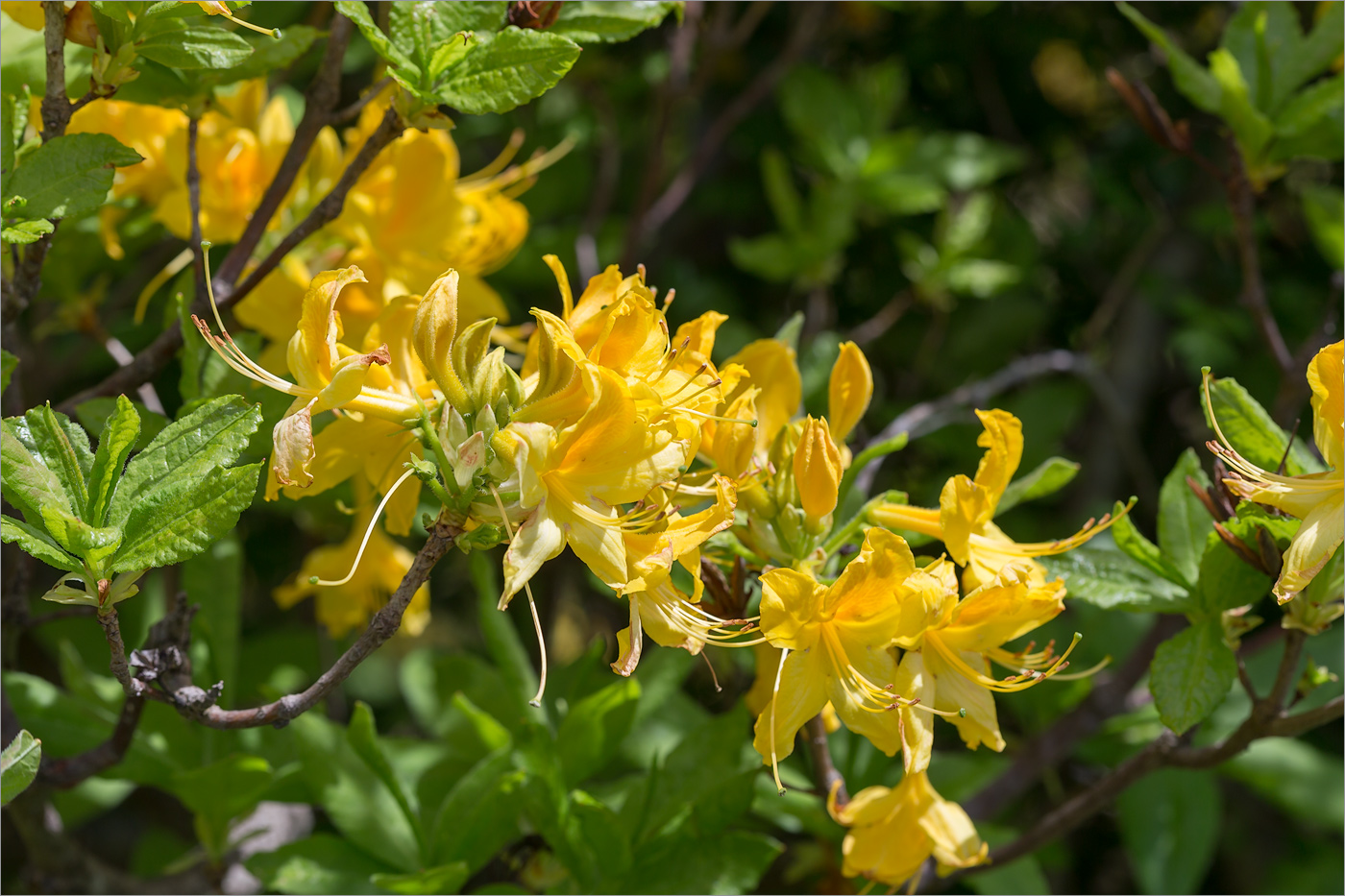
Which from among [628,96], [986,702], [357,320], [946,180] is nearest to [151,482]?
[357,320]

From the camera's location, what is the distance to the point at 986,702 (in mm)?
1115

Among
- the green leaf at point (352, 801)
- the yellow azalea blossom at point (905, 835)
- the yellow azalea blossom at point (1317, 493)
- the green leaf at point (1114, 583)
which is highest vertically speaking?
the yellow azalea blossom at point (1317, 493)

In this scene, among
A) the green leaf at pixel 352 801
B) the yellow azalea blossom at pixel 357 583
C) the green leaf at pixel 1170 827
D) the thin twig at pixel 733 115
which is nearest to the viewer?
the green leaf at pixel 352 801

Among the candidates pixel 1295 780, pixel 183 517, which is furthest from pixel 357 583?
pixel 1295 780

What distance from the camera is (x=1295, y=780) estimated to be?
5.97ft

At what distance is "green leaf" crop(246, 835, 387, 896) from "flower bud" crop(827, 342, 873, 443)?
80cm

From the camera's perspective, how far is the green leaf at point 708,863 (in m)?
1.29

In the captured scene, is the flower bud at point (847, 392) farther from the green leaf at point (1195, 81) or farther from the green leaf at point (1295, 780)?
the green leaf at point (1295, 780)

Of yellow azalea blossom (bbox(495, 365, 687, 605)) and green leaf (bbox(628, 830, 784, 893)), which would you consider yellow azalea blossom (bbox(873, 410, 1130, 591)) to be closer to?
yellow azalea blossom (bbox(495, 365, 687, 605))

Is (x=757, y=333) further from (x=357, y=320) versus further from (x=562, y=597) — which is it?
(x=357, y=320)

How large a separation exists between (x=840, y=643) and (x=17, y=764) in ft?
2.41

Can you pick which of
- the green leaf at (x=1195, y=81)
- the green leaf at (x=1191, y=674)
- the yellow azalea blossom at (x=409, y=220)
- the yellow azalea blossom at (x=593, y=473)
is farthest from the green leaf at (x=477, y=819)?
the green leaf at (x=1195, y=81)

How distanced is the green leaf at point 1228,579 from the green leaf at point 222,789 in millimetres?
1147

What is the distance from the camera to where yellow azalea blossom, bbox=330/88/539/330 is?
143 centimetres
